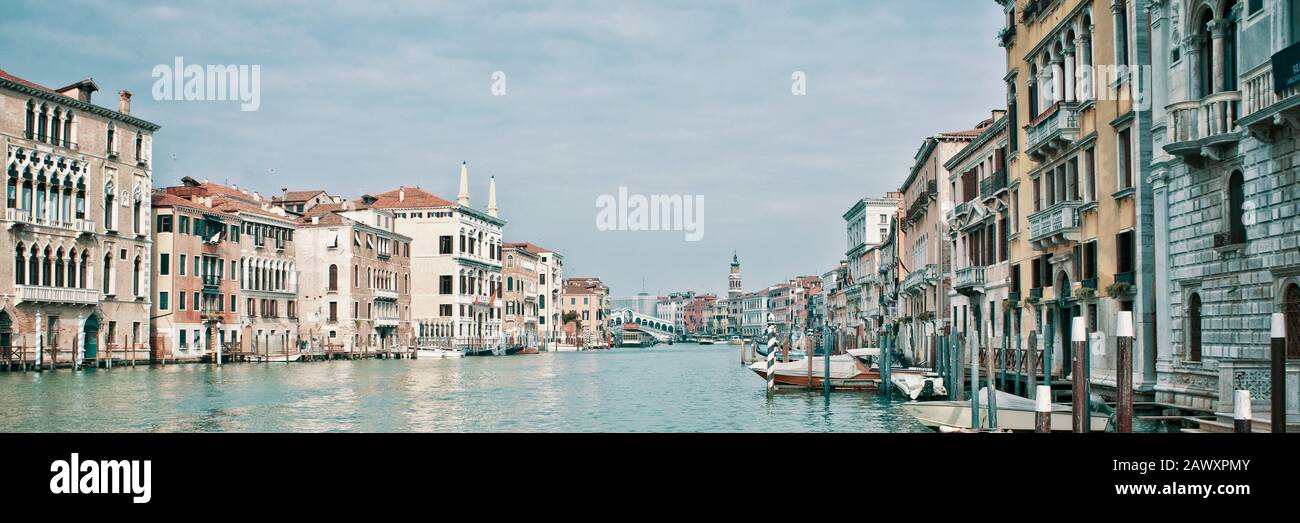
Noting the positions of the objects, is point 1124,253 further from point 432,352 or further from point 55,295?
point 432,352

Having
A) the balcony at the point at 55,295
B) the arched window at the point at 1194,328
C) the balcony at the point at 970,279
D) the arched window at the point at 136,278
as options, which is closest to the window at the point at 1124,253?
the arched window at the point at 1194,328

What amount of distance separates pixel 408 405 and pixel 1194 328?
1468cm

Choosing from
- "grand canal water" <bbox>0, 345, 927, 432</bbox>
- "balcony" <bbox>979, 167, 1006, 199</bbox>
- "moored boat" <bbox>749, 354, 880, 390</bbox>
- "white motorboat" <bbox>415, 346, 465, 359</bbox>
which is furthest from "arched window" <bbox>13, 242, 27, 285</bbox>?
"balcony" <bbox>979, 167, 1006, 199</bbox>

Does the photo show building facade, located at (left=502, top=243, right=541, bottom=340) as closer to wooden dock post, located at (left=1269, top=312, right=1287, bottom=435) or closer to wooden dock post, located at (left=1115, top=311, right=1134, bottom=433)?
wooden dock post, located at (left=1115, top=311, right=1134, bottom=433)

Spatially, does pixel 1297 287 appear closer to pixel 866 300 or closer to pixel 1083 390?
pixel 1083 390

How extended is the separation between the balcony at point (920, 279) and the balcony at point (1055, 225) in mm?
14690

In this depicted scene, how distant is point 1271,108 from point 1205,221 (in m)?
2.70

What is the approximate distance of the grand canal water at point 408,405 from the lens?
59.9ft

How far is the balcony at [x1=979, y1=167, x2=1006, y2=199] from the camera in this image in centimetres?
2536

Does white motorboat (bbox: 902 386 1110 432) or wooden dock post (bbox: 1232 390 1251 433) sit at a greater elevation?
wooden dock post (bbox: 1232 390 1251 433)

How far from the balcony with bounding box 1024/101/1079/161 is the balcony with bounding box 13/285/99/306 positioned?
29973 mm

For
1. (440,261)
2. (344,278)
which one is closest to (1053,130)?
(344,278)

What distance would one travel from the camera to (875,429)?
17.5 meters

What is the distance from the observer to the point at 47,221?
36250 mm
